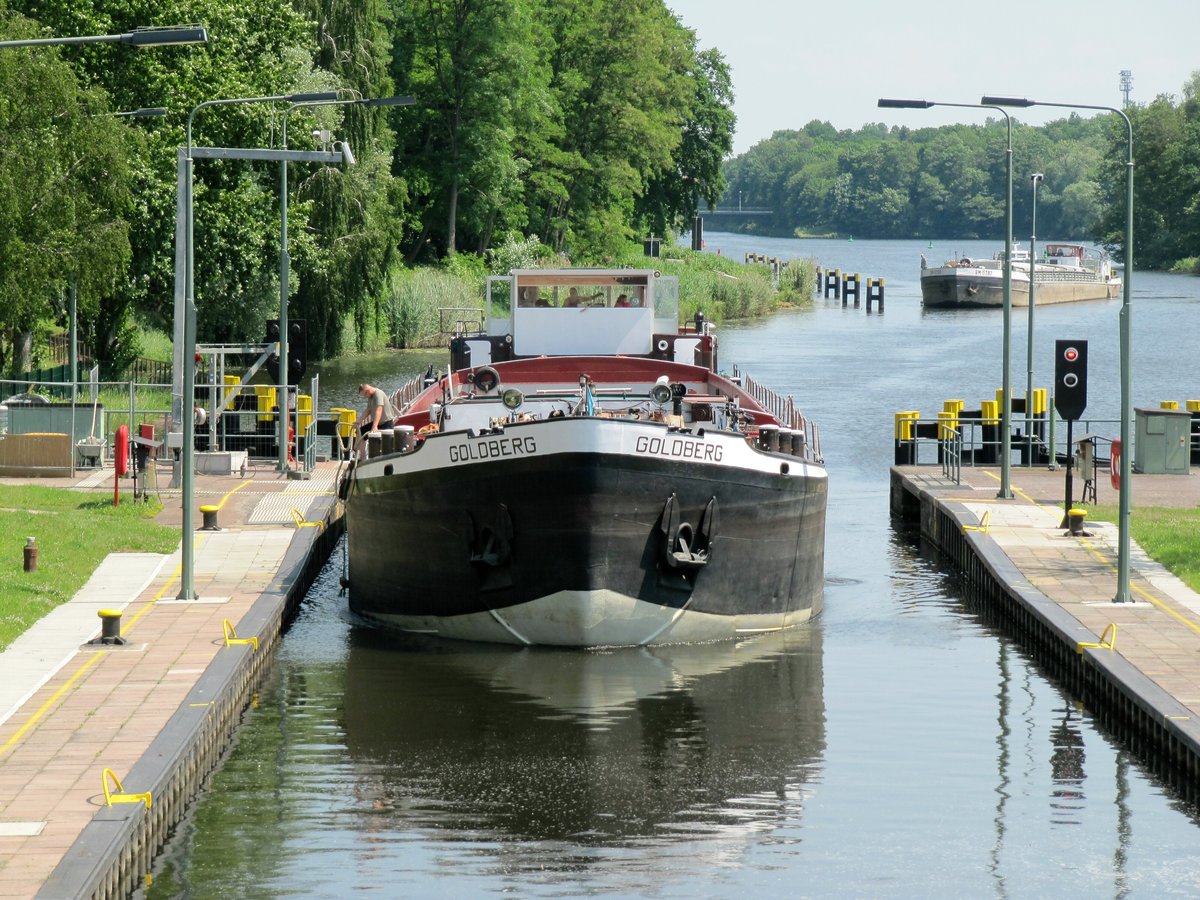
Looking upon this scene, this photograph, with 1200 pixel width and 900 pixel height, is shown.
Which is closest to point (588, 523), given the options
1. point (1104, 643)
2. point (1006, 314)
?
point (1104, 643)

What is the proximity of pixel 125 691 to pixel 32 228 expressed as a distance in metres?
19.7

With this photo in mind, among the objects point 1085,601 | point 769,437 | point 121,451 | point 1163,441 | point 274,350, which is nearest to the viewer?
point 1085,601

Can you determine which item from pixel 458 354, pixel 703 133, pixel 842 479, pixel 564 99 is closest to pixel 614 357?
pixel 458 354

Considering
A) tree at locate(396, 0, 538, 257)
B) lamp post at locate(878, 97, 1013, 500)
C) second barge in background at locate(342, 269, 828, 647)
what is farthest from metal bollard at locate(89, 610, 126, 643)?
tree at locate(396, 0, 538, 257)

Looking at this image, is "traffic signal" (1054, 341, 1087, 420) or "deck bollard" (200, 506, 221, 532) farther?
"traffic signal" (1054, 341, 1087, 420)

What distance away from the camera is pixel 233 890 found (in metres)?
14.2

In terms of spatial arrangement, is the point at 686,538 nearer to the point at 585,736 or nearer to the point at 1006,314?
the point at 585,736

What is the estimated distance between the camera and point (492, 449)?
71.7ft

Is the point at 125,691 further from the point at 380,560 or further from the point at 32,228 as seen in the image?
the point at 32,228

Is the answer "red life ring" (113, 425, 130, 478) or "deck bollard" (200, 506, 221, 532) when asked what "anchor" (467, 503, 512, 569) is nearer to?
"deck bollard" (200, 506, 221, 532)

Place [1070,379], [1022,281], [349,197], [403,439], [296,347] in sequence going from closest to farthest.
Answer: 1. [403,439]
2. [1070,379]
3. [296,347]
4. [349,197]
5. [1022,281]

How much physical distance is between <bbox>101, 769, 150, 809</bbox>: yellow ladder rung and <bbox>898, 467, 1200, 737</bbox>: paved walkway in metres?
8.91

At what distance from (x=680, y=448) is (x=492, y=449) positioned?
2.15 metres

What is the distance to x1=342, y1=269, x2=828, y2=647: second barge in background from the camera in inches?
853
